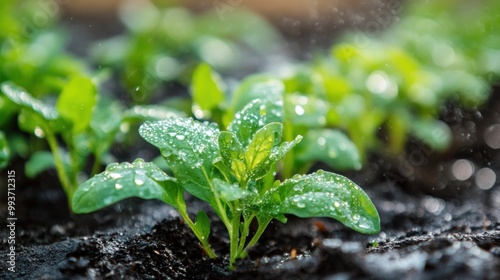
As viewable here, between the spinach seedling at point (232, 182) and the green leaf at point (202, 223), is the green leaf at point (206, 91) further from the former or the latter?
the green leaf at point (202, 223)

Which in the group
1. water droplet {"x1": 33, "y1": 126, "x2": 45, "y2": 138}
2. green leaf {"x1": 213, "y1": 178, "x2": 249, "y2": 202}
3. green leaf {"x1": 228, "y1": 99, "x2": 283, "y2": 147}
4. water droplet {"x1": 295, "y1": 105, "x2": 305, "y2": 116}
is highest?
green leaf {"x1": 228, "y1": 99, "x2": 283, "y2": 147}

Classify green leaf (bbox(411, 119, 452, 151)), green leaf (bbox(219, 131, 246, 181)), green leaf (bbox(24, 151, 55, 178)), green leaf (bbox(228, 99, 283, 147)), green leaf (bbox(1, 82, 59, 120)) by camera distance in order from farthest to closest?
green leaf (bbox(411, 119, 452, 151)) < green leaf (bbox(24, 151, 55, 178)) < green leaf (bbox(1, 82, 59, 120)) < green leaf (bbox(228, 99, 283, 147)) < green leaf (bbox(219, 131, 246, 181))

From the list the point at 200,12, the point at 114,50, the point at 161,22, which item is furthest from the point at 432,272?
the point at 200,12

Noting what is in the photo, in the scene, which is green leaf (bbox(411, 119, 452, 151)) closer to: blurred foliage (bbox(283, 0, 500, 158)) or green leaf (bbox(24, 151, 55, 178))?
blurred foliage (bbox(283, 0, 500, 158))

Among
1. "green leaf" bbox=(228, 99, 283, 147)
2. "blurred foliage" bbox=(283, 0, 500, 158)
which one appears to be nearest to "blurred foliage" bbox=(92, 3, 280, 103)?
"blurred foliage" bbox=(283, 0, 500, 158)

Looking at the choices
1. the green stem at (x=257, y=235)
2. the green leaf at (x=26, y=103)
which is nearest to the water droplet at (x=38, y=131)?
the green leaf at (x=26, y=103)

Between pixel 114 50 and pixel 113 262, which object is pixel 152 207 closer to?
pixel 113 262

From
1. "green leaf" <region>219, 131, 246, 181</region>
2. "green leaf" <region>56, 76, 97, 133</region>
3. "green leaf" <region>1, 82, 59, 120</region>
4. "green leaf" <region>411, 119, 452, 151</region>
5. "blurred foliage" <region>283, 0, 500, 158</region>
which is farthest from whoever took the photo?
"green leaf" <region>411, 119, 452, 151</region>
